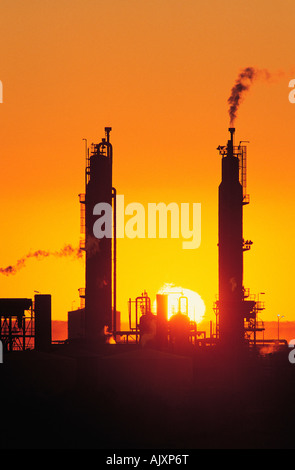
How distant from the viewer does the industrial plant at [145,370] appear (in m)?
45.8

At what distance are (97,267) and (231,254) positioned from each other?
7.74m

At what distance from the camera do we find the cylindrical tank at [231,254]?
6309 cm

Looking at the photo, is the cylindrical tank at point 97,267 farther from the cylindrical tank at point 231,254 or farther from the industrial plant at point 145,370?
the cylindrical tank at point 231,254

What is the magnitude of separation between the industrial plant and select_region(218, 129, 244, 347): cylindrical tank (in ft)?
0.19

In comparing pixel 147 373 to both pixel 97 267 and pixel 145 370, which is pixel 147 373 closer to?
pixel 145 370

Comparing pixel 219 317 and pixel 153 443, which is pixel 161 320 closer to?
pixel 219 317

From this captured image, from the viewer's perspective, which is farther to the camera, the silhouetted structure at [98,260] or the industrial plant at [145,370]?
the silhouetted structure at [98,260]

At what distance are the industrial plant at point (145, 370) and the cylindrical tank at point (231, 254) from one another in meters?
0.06

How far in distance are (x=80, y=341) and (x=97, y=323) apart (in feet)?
6.41

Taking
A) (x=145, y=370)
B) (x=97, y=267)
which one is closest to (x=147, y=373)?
(x=145, y=370)

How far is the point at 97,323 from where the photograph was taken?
206ft

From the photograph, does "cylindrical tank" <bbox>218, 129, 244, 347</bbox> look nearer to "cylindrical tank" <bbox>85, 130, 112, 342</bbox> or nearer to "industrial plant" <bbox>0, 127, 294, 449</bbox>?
"industrial plant" <bbox>0, 127, 294, 449</bbox>

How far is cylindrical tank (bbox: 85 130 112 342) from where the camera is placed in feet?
206

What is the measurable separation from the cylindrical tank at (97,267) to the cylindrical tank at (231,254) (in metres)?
6.53
